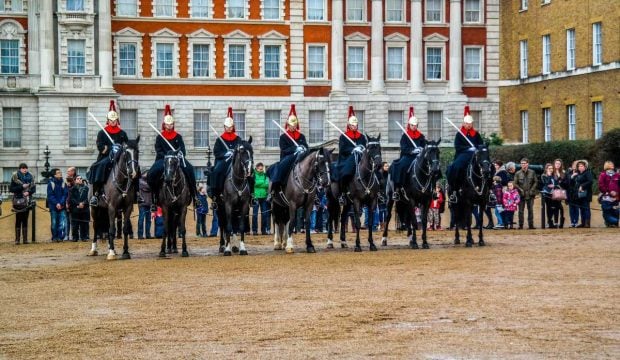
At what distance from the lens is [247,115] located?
72.0 meters

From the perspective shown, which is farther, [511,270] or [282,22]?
[282,22]

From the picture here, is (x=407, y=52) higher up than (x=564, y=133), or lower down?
higher up

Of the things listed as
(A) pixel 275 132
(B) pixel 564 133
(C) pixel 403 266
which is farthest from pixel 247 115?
(C) pixel 403 266

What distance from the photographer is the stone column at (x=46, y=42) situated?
68250 mm

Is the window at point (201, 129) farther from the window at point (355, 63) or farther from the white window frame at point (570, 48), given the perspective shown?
the white window frame at point (570, 48)

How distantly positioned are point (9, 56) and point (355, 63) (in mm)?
19630

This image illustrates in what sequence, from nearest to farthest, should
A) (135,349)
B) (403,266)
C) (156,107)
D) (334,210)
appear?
1. (135,349)
2. (403,266)
3. (334,210)
4. (156,107)

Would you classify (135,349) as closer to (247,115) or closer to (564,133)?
(564,133)

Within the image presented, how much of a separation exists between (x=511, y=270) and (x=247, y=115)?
5002 cm

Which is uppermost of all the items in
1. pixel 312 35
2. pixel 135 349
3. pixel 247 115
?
pixel 312 35

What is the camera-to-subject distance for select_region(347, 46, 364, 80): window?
241ft

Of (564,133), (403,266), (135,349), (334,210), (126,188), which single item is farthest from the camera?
(564,133)

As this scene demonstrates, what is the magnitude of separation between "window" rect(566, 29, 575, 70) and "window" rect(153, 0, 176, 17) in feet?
72.3

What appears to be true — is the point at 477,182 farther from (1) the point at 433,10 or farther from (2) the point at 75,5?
(1) the point at 433,10
